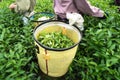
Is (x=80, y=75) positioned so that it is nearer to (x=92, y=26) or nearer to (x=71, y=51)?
(x=71, y=51)

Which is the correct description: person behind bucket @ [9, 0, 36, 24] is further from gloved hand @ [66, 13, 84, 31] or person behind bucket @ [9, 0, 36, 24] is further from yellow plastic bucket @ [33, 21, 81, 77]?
gloved hand @ [66, 13, 84, 31]

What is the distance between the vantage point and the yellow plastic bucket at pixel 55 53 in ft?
10.3

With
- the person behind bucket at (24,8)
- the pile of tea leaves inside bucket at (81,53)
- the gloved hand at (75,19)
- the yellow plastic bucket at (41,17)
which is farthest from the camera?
the yellow plastic bucket at (41,17)

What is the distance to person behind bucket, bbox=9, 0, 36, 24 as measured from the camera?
12.6 feet

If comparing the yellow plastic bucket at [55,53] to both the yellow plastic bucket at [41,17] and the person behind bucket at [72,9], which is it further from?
the yellow plastic bucket at [41,17]

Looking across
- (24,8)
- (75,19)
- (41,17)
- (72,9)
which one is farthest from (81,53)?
(24,8)

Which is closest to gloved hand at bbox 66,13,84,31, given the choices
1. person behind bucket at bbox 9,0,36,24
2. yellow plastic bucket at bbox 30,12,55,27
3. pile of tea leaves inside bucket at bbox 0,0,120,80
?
pile of tea leaves inside bucket at bbox 0,0,120,80

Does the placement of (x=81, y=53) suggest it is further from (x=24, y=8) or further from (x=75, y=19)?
(x=24, y=8)

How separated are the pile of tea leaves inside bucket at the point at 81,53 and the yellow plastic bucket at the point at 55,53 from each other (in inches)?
4.3

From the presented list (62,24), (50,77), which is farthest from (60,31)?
(50,77)

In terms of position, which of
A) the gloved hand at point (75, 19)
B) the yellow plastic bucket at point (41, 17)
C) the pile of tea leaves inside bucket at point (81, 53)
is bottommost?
the pile of tea leaves inside bucket at point (81, 53)

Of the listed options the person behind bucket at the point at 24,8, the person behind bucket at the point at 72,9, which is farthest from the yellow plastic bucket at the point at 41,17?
the person behind bucket at the point at 72,9

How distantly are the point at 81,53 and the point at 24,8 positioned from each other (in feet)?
3.84

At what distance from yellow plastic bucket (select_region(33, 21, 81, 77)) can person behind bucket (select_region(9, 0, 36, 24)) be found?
1.86 feet
